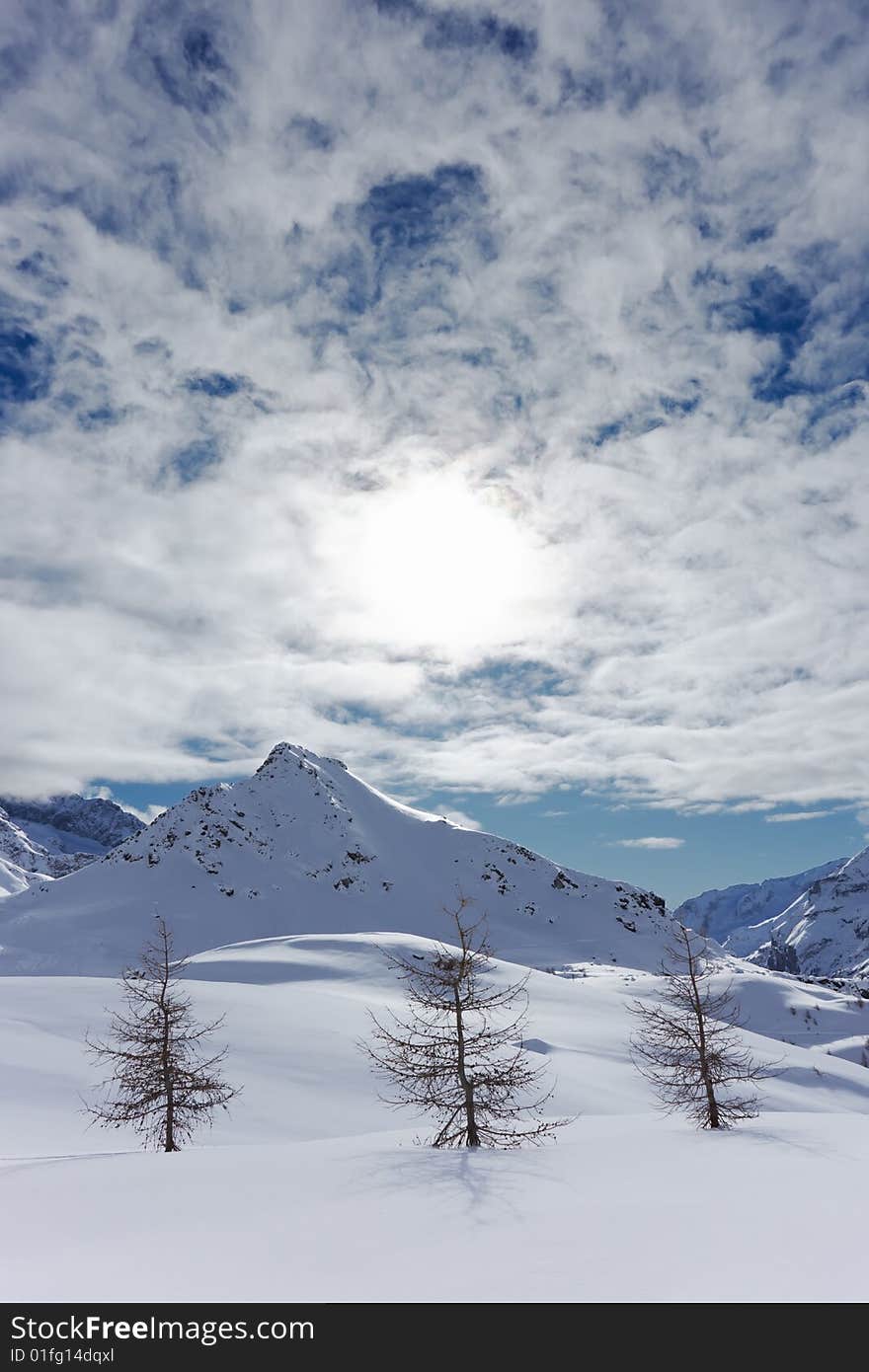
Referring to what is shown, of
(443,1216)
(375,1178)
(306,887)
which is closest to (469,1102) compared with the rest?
(375,1178)

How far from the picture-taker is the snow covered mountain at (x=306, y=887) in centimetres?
12000

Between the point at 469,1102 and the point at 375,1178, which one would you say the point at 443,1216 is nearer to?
the point at 375,1178

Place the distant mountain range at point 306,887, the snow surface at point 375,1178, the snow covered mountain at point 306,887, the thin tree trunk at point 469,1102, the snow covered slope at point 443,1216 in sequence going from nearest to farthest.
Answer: the snow covered slope at point 443,1216, the snow surface at point 375,1178, the thin tree trunk at point 469,1102, the snow covered mountain at point 306,887, the distant mountain range at point 306,887

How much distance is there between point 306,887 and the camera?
14888 cm

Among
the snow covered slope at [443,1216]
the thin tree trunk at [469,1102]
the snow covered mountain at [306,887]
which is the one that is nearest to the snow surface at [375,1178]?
the snow covered slope at [443,1216]

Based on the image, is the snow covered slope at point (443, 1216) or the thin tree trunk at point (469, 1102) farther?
the thin tree trunk at point (469, 1102)

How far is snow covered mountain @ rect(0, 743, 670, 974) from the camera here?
120000 mm

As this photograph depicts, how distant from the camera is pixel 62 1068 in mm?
25484

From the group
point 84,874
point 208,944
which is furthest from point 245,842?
point 208,944

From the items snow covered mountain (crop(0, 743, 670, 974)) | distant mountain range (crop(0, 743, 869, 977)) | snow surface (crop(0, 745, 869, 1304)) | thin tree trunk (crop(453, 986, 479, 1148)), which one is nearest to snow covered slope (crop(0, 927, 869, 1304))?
snow surface (crop(0, 745, 869, 1304))

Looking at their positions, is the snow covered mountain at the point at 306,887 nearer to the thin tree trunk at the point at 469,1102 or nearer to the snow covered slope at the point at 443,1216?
the thin tree trunk at the point at 469,1102

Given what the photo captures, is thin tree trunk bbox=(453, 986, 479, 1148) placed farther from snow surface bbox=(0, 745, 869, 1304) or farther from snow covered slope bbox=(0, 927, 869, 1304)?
snow surface bbox=(0, 745, 869, 1304)

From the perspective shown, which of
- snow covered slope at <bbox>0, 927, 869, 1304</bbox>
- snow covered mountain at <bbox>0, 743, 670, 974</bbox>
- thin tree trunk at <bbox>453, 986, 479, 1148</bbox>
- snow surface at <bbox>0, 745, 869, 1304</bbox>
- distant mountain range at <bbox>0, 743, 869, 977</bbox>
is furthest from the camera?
distant mountain range at <bbox>0, 743, 869, 977</bbox>

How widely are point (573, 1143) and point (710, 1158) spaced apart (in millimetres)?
2572
